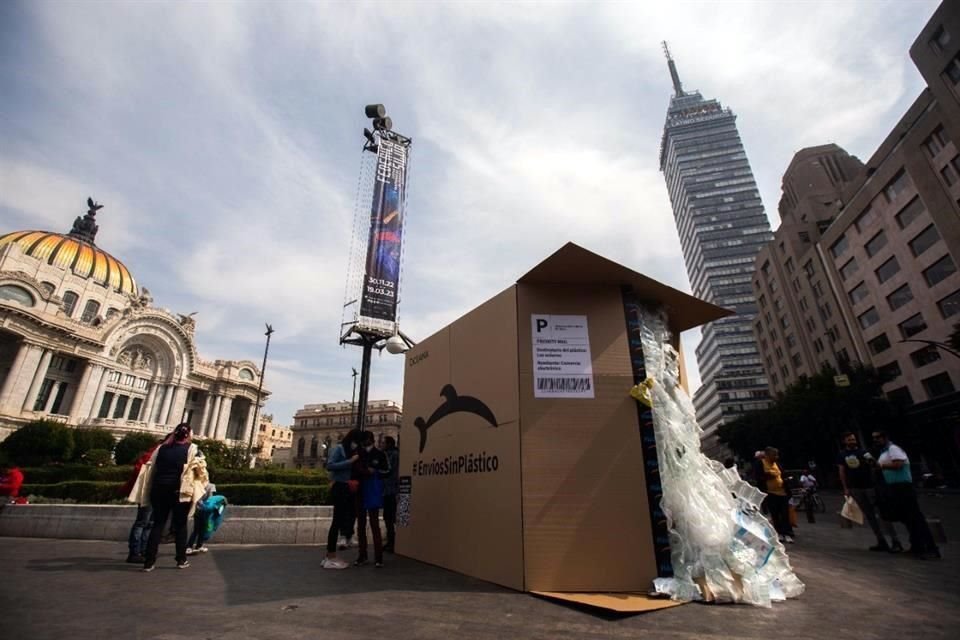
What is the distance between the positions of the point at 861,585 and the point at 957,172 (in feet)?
116

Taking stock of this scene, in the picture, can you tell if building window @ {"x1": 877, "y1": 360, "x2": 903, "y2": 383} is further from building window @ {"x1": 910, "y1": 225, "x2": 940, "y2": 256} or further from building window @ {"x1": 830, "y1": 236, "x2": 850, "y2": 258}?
building window @ {"x1": 830, "y1": 236, "x2": 850, "y2": 258}

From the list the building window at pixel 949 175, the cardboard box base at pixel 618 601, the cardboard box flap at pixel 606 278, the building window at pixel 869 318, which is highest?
the building window at pixel 949 175

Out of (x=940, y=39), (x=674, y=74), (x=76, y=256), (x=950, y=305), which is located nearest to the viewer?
(x=950, y=305)

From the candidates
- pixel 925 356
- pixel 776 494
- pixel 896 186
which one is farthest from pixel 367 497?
pixel 896 186

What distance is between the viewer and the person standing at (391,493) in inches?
279

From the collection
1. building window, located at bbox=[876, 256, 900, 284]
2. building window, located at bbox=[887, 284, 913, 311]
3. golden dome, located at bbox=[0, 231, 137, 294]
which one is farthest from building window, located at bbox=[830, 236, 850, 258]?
golden dome, located at bbox=[0, 231, 137, 294]

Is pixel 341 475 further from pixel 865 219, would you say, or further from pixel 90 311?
pixel 90 311

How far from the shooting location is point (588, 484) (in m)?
4.46

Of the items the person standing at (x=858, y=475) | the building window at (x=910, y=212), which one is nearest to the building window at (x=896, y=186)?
the building window at (x=910, y=212)

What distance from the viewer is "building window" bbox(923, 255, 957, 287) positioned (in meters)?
25.8

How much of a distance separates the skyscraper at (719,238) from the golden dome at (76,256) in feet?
332

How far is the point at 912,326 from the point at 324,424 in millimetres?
81558

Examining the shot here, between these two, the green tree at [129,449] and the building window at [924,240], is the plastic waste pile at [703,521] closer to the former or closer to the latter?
the building window at [924,240]

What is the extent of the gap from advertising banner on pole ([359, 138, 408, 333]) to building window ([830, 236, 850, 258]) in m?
37.7
